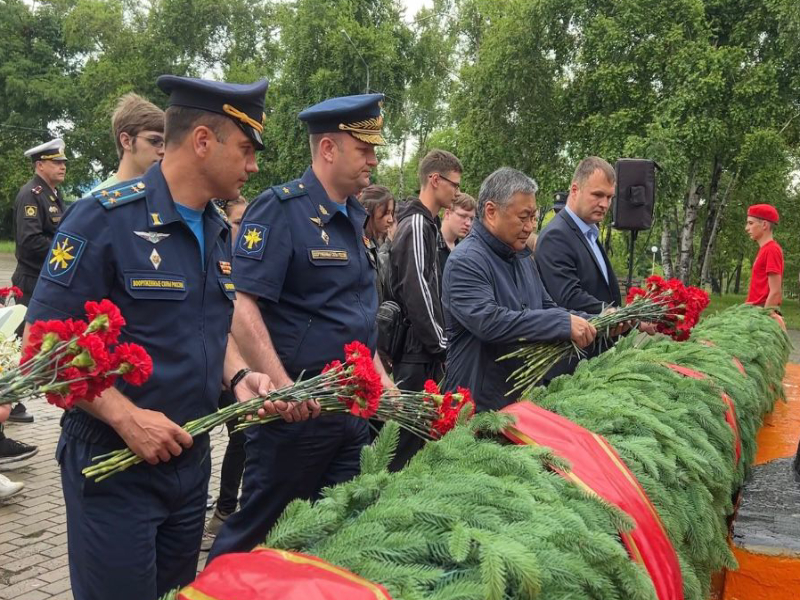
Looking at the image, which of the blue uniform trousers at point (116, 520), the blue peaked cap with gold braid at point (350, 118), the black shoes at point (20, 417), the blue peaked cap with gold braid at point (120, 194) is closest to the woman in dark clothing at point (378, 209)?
the blue peaked cap with gold braid at point (350, 118)

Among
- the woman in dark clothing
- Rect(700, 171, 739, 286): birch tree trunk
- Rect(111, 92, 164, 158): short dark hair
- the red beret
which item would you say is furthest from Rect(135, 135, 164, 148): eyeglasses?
Rect(700, 171, 739, 286): birch tree trunk

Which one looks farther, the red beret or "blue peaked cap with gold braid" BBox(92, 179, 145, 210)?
the red beret

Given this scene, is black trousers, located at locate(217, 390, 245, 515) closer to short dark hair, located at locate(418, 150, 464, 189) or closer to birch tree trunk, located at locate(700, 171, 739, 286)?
short dark hair, located at locate(418, 150, 464, 189)

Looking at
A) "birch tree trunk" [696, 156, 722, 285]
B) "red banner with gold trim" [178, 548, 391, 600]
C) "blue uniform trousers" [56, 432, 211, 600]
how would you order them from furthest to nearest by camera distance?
"birch tree trunk" [696, 156, 722, 285] < "blue uniform trousers" [56, 432, 211, 600] < "red banner with gold trim" [178, 548, 391, 600]

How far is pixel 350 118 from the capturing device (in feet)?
10.4

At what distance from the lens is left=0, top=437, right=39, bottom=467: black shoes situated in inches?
227

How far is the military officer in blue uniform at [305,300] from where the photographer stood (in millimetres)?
3039

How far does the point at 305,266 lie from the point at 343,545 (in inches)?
65.6

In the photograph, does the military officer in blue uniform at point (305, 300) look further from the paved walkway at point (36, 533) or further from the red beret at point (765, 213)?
the red beret at point (765, 213)

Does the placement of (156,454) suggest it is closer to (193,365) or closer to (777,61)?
(193,365)

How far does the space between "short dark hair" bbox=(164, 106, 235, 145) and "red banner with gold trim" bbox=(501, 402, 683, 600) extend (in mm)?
1246

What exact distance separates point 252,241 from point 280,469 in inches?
35.4

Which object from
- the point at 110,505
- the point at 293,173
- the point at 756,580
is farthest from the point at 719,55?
the point at 110,505

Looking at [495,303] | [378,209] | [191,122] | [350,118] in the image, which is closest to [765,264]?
[378,209]
